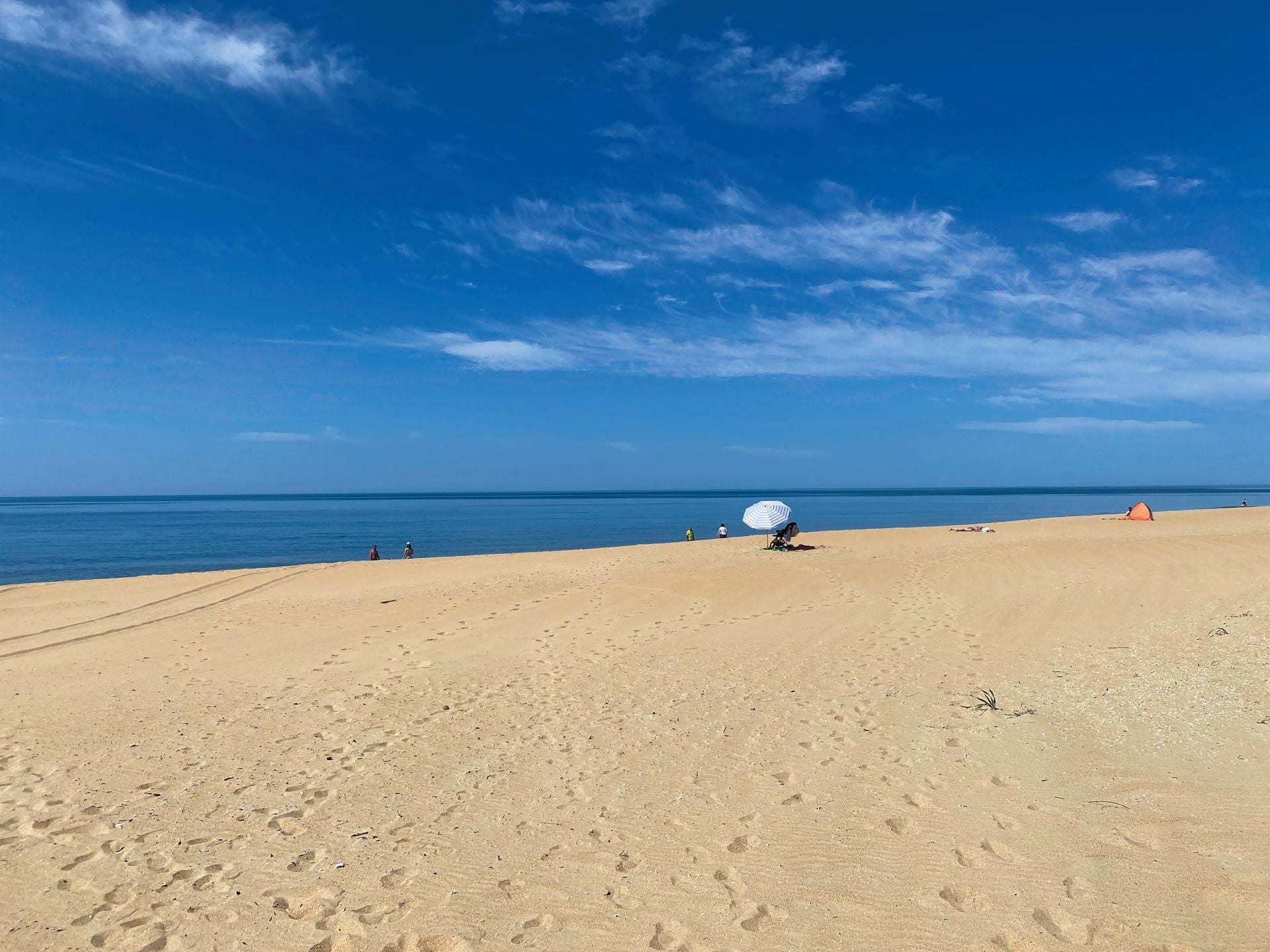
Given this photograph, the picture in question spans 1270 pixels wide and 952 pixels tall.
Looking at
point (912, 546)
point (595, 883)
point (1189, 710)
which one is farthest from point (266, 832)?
point (912, 546)

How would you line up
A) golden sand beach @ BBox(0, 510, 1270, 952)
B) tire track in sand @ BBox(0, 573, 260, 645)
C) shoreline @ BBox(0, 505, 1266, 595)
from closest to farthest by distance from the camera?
golden sand beach @ BBox(0, 510, 1270, 952), tire track in sand @ BBox(0, 573, 260, 645), shoreline @ BBox(0, 505, 1266, 595)

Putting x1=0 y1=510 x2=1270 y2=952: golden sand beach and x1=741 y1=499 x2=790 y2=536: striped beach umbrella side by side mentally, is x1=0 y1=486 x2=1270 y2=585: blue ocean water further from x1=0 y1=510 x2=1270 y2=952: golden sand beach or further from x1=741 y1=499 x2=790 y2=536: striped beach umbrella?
x1=0 y1=510 x2=1270 y2=952: golden sand beach

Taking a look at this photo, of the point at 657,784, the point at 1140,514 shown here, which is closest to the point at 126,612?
the point at 657,784

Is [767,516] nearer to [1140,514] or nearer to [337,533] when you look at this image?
[1140,514]

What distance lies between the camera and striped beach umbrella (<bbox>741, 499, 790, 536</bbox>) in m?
28.6

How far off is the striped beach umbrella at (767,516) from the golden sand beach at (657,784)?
1341 cm

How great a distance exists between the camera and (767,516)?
2902 centimetres

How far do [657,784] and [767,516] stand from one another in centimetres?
2276

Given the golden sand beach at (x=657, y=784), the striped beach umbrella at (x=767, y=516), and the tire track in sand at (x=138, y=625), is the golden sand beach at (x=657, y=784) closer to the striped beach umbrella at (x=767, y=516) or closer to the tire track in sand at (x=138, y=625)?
the tire track in sand at (x=138, y=625)

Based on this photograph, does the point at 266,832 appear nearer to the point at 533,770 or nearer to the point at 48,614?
the point at 533,770

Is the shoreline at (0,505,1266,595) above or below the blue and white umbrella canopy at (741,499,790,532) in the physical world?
below

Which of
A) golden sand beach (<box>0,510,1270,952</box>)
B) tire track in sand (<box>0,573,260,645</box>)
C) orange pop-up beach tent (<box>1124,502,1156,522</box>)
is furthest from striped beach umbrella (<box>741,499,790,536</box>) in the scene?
orange pop-up beach tent (<box>1124,502,1156,522</box>)

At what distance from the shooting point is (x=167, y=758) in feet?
25.9

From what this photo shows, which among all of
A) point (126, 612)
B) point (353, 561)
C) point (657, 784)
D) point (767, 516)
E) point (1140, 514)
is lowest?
point (126, 612)
